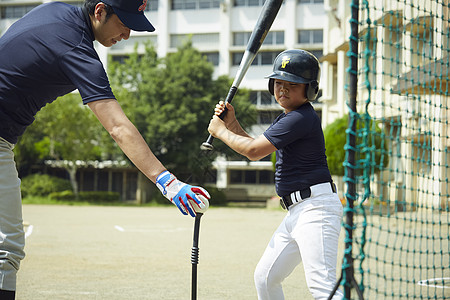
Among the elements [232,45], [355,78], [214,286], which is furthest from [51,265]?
[232,45]

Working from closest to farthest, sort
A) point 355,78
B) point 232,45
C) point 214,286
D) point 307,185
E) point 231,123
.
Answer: point 355,78, point 307,185, point 231,123, point 214,286, point 232,45

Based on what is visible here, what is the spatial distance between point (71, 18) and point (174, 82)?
34225 mm

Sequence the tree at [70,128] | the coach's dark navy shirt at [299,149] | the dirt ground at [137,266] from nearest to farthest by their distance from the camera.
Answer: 1. the coach's dark navy shirt at [299,149]
2. the dirt ground at [137,266]
3. the tree at [70,128]

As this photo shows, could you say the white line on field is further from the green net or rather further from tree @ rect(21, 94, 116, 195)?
tree @ rect(21, 94, 116, 195)

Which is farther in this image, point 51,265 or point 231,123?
point 51,265

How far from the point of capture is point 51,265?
8.57 meters

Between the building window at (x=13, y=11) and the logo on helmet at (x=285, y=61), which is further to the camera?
the building window at (x=13, y=11)

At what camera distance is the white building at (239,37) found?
47.9m

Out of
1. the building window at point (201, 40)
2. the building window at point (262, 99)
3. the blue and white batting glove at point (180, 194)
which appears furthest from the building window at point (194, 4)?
the blue and white batting glove at point (180, 194)

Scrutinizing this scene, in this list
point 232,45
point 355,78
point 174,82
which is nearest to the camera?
point 355,78

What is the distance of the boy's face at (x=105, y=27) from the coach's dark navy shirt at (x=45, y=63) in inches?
2.0

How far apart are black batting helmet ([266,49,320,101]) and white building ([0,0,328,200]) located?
136 feet

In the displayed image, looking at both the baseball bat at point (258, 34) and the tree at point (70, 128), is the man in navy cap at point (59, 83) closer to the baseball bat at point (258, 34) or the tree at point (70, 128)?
the baseball bat at point (258, 34)

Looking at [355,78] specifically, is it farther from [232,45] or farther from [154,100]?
[232,45]
